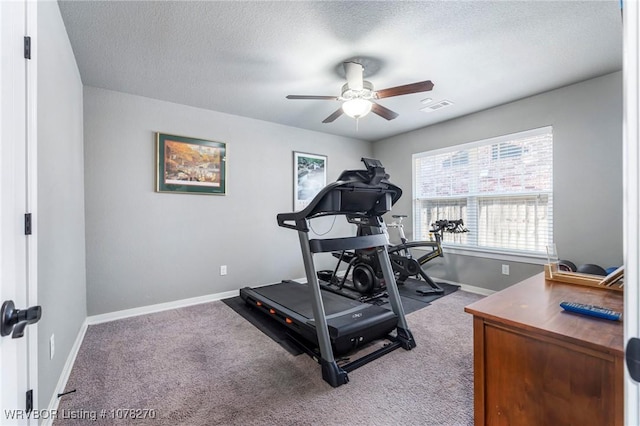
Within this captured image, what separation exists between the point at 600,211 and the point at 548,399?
2873mm

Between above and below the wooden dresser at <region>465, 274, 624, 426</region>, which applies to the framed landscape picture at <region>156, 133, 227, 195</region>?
above

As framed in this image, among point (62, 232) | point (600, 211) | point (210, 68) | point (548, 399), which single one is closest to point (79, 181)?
point (62, 232)

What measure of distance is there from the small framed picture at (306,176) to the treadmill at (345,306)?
6.40 feet

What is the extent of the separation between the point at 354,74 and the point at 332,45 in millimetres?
352

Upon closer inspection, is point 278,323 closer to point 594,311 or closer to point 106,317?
point 106,317

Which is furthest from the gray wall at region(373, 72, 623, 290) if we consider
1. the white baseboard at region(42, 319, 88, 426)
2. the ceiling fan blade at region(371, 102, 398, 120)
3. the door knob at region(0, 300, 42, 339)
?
the white baseboard at region(42, 319, 88, 426)

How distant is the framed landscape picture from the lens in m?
3.29

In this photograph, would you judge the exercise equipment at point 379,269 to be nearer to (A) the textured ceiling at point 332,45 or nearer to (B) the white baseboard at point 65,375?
(A) the textured ceiling at point 332,45

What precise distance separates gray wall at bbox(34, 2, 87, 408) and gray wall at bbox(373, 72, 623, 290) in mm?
4396

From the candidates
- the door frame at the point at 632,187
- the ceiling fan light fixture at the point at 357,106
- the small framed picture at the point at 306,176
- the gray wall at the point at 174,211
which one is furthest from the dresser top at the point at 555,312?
the small framed picture at the point at 306,176

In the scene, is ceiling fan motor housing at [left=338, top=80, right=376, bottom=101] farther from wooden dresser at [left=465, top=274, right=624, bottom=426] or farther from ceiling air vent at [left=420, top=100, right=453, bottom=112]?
wooden dresser at [left=465, top=274, right=624, bottom=426]

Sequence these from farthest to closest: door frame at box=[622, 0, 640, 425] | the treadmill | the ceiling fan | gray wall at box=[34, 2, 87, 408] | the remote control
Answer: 1. the ceiling fan
2. the treadmill
3. gray wall at box=[34, 2, 87, 408]
4. the remote control
5. door frame at box=[622, 0, 640, 425]

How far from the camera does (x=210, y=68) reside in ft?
8.53

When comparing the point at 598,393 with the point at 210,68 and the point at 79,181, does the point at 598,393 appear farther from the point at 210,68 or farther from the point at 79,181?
the point at 79,181
